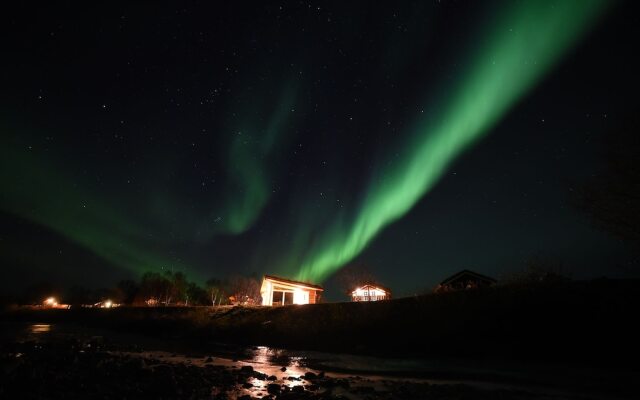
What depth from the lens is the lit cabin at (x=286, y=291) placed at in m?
47.5

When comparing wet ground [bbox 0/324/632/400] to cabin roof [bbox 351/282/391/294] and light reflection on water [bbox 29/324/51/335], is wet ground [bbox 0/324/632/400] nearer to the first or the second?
light reflection on water [bbox 29/324/51/335]

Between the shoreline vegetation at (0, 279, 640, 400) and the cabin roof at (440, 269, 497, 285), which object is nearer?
the shoreline vegetation at (0, 279, 640, 400)

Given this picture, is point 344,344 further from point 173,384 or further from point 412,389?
point 173,384

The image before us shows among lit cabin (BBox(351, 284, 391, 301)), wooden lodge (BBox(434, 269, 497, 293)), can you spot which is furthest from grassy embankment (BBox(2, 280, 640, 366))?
lit cabin (BBox(351, 284, 391, 301))

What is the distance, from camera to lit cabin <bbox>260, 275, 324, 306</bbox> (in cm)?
4747

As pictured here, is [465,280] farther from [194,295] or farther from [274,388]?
[194,295]

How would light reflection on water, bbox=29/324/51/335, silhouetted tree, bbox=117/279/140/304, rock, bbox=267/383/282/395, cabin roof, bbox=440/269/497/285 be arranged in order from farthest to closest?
silhouetted tree, bbox=117/279/140/304 → cabin roof, bbox=440/269/497/285 → light reflection on water, bbox=29/324/51/335 → rock, bbox=267/383/282/395

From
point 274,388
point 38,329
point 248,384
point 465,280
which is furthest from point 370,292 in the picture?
point 274,388

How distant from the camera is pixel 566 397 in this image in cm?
1012

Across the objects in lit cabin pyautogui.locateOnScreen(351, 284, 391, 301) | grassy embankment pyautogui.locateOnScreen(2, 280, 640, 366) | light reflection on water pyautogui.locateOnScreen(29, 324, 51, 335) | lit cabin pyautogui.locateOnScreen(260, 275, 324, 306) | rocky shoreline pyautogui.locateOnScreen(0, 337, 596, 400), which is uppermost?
lit cabin pyautogui.locateOnScreen(351, 284, 391, 301)

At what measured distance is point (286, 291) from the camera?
51.0 metres

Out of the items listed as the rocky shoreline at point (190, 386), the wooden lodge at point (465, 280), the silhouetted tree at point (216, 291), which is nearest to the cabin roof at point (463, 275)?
the wooden lodge at point (465, 280)

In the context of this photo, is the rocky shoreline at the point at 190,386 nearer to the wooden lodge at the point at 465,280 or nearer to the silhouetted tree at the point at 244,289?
the wooden lodge at the point at 465,280

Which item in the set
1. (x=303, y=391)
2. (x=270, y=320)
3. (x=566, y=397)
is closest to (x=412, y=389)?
(x=303, y=391)
